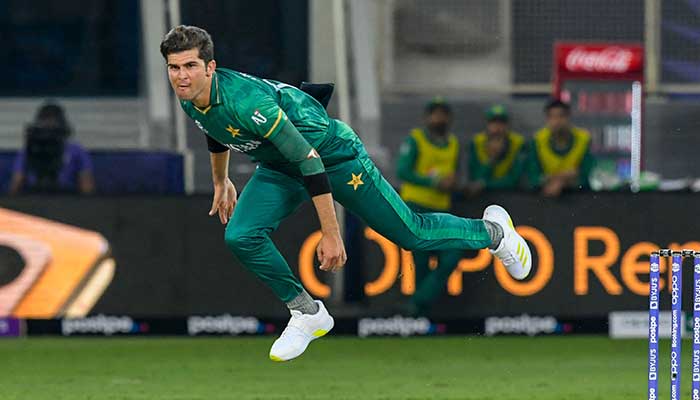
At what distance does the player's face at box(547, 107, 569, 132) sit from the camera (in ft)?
44.1

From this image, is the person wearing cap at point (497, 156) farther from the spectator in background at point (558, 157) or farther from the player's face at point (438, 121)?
the player's face at point (438, 121)

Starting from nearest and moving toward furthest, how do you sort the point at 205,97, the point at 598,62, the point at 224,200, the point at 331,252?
the point at 331,252 → the point at 205,97 → the point at 224,200 → the point at 598,62

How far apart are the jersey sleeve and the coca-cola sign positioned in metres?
8.01

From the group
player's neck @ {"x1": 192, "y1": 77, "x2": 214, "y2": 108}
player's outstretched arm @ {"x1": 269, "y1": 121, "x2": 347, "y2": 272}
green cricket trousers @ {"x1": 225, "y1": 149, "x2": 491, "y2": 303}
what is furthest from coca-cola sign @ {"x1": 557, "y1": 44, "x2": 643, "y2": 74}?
player's neck @ {"x1": 192, "y1": 77, "x2": 214, "y2": 108}

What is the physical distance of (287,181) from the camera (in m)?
8.74

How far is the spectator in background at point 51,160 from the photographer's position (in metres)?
13.4

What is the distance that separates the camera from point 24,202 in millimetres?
13109

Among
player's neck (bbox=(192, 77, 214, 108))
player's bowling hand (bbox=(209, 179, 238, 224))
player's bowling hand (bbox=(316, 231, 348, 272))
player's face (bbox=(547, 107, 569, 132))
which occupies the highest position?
player's neck (bbox=(192, 77, 214, 108))

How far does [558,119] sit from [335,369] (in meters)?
3.25

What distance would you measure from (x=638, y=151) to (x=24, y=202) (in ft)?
17.5

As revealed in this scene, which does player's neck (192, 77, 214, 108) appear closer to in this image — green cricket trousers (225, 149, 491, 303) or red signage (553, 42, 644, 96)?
green cricket trousers (225, 149, 491, 303)

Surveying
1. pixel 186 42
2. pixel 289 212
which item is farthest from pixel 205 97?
pixel 289 212

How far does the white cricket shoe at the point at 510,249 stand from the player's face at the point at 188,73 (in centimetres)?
209

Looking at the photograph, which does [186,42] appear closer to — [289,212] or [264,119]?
[264,119]
